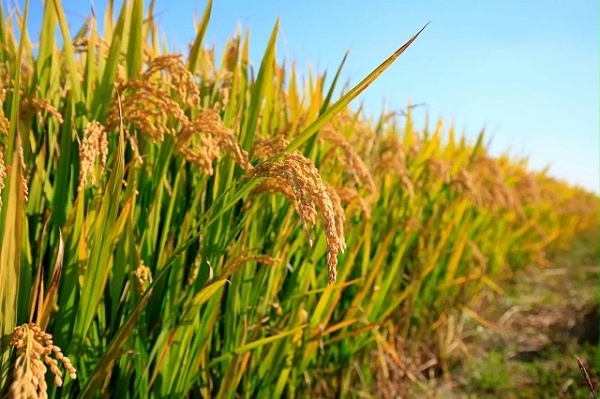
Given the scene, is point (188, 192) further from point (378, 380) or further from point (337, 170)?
point (378, 380)

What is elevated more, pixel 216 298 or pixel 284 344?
pixel 216 298

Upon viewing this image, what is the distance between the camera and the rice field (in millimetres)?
898

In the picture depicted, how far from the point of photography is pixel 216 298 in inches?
53.5

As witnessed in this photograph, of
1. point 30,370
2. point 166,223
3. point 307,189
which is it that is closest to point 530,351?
point 166,223

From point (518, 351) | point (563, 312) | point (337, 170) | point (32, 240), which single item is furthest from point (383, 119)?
point (563, 312)

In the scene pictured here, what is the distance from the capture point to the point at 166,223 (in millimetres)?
1368

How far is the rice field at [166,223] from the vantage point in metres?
0.90

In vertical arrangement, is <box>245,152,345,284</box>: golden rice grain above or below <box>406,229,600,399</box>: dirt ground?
above

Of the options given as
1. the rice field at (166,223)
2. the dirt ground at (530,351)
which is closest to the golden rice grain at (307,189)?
the rice field at (166,223)

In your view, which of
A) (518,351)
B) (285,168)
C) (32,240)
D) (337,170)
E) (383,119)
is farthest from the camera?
(518,351)

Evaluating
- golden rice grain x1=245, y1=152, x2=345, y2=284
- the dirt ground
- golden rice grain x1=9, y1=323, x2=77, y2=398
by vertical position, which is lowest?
the dirt ground

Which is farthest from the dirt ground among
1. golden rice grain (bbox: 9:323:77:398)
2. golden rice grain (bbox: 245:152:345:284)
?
golden rice grain (bbox: 9:323:77:398)

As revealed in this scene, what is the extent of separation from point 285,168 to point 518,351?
11.0 ft

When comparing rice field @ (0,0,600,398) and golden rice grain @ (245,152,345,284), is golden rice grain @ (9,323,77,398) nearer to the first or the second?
rice field @ (0,0,600,398)
